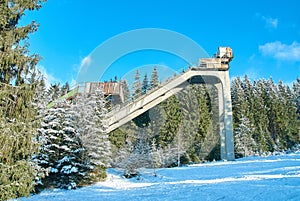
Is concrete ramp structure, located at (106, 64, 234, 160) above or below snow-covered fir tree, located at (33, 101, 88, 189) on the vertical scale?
above

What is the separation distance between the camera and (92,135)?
13.0 metres

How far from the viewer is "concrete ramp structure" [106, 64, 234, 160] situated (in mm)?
19138

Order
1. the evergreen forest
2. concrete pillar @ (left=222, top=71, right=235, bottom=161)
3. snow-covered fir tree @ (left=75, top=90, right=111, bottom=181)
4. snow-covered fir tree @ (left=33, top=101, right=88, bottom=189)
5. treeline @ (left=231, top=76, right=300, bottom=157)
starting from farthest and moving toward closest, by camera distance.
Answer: treeline @ (left=231, top=76, right=300, bottom=157)
concrete pillar @ (left=222, top=71, right=235, bottom=161)
snow-covered fir tree @ (left=75, top=90, right=111, bottom=181)
snow-covered fir tree @ (left=33, top=101, right=88, bottom=189)
the evergreen forest

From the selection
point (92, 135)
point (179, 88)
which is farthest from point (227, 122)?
point (92, 135)

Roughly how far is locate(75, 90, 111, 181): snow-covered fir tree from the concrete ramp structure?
4834 mm

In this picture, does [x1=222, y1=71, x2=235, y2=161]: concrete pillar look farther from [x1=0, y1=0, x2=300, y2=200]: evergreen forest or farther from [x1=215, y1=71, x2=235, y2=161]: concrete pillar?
[x1=0, y1=0, x2=300, y2=200]: evergreen forest

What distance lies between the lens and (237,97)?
33062 millimetres

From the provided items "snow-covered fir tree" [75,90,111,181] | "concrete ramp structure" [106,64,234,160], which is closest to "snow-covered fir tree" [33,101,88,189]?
"snow-covered fir tree" [75,90,111,181]

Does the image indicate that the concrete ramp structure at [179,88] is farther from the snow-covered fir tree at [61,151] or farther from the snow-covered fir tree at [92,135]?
the snow-covered fir tree at [61,151]

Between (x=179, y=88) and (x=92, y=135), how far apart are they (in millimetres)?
10517

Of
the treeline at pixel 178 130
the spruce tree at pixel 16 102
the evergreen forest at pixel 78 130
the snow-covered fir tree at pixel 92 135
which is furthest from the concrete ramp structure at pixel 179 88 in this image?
the spruce tree at pixel 16 102

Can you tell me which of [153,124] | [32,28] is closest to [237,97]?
[153,124]

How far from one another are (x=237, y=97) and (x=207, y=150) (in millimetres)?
9565

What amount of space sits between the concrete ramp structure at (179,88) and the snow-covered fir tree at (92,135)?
4.83 metres
